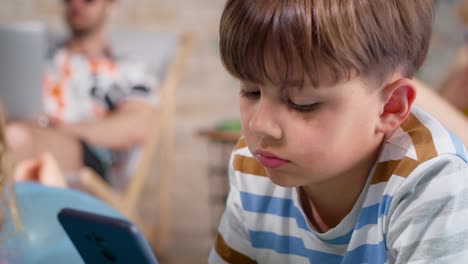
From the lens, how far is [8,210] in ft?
2.68

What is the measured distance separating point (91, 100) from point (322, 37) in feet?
5.41

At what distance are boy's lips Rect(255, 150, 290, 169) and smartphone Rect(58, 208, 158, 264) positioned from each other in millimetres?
151

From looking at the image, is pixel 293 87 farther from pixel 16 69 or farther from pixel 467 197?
pixel 16 69

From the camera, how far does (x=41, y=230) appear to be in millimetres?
820

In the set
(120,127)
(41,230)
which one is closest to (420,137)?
(41,230)

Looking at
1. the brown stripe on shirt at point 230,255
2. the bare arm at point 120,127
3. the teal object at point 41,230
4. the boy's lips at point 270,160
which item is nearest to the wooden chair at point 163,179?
the bare arm at point 120,127

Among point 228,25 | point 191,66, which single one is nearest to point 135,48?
point 191,66

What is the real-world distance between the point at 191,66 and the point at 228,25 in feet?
7.26

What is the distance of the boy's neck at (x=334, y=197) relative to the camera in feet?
2.23

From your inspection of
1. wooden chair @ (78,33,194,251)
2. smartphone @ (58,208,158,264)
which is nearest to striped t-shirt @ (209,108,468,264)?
smartphone @ (58,208,158,264)

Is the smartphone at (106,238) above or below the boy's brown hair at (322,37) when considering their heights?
below

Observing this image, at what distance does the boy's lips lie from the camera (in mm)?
616

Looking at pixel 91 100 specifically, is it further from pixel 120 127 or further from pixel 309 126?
pixel 309 126

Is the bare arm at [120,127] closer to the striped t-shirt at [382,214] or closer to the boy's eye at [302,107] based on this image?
the striped t-shirt at [382,214]
